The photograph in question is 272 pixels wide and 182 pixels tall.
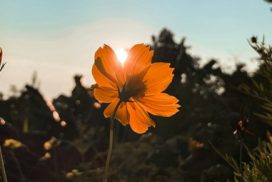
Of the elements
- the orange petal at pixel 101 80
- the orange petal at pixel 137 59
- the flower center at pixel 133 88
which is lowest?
the flower center at pixel 133 88

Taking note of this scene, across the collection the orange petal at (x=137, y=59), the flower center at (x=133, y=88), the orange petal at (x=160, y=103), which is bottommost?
the orange petal at (x=160, y=103)

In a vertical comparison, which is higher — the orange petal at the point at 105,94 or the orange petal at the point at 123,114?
the orange petal at the point at 105,94

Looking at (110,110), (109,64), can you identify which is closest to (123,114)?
(110,110)

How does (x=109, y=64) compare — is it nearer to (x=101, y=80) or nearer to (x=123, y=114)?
(x=101, y=80)

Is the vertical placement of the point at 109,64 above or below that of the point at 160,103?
above

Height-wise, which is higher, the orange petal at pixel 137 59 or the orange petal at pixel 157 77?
the orange petal at pixel 137 59

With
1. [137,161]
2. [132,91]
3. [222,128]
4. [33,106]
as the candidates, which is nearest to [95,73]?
[132,91]
